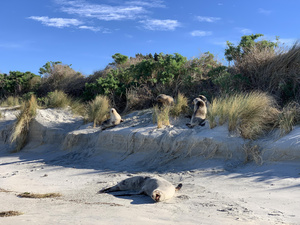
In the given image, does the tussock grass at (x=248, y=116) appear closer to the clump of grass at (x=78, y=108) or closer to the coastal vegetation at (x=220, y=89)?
the coastal vegetation at (x=220, y=89)

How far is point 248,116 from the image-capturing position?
31.2 ft

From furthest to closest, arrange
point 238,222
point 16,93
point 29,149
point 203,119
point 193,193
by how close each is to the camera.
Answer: point 16,93
point 29,149
point 203,119
point 193,193
point 238,222

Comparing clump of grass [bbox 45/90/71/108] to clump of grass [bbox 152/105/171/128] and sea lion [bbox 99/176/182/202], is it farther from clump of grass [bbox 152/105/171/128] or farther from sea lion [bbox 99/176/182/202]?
sea lion [bbox 99/176/182/202]

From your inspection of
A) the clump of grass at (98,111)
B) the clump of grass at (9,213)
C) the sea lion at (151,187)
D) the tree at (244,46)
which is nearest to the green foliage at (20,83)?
the clump of grass at (98,111)

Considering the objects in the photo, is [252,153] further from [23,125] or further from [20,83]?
[20,83]

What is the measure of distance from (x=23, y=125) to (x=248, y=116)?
922 cm

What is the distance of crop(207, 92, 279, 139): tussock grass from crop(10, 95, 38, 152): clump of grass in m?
7.99

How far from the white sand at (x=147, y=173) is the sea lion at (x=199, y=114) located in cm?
30

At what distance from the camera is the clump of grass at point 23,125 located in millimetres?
13945

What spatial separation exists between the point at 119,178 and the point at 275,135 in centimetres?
417

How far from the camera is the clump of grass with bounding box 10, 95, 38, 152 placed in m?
13.9

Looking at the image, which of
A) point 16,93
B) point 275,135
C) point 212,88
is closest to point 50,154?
point 212,88

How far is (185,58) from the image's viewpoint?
15.1 m

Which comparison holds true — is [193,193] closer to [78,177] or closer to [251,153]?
[251,153]
